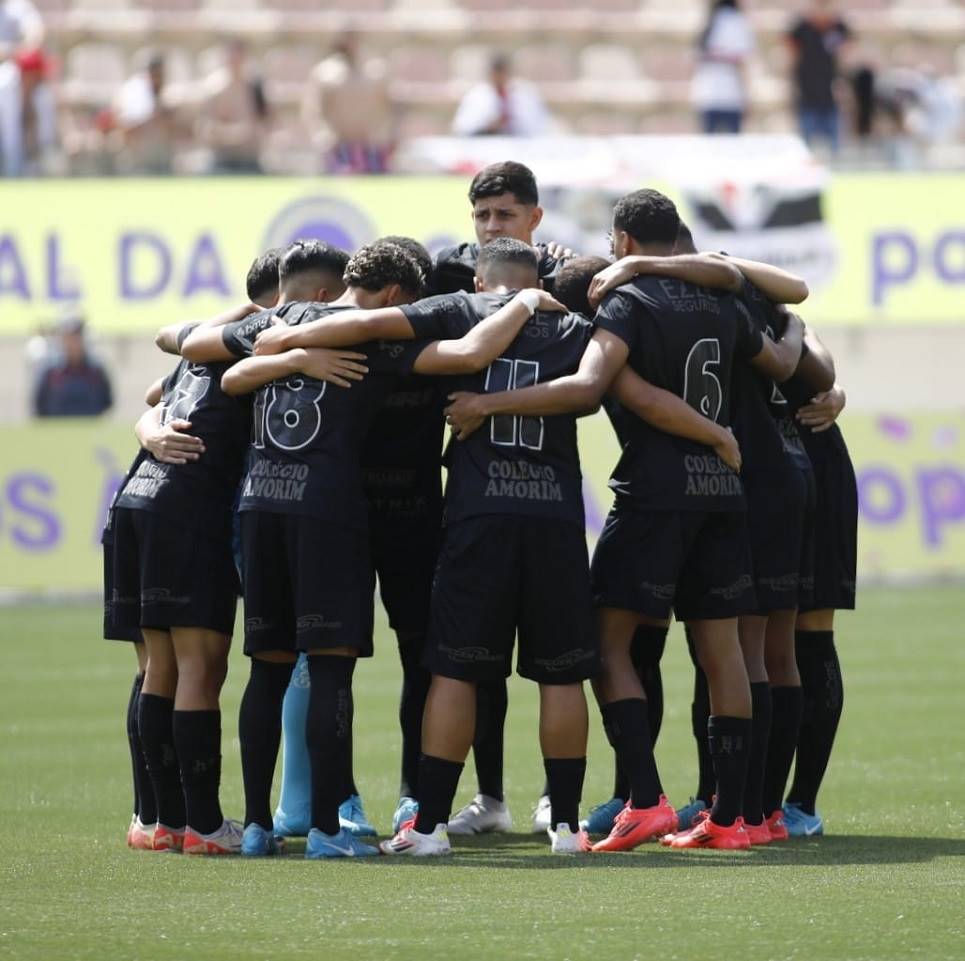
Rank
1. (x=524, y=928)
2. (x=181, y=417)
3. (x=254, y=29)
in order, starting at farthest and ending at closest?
(x=254, y=29) → (x=181, y=417) → (x=524, y=928)

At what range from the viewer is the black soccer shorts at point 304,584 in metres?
7.29

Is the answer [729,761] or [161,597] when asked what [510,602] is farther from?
[161,597]

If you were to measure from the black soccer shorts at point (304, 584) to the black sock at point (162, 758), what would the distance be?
0.50m

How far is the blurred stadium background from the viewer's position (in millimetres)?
19375

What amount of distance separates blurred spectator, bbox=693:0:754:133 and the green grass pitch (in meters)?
13.1

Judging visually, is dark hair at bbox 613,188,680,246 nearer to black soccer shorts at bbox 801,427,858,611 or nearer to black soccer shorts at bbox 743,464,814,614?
black soccer shorts at bbox 743,464,814,614

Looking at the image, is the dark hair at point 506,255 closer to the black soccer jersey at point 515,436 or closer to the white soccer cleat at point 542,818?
the black soccer jersey at point 515,436

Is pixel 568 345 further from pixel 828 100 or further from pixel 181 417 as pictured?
pixel 828 100

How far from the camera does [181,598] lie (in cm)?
766

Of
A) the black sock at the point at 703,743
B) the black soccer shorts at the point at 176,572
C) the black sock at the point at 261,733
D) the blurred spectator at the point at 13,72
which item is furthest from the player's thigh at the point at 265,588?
the blurred spectator at the point at 13,72

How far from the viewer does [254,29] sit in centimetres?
2584

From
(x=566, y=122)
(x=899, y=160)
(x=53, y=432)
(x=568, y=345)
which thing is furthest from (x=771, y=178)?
(x=568, y=345)

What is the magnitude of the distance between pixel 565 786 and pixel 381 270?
1944 mm

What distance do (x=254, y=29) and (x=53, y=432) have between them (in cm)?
928
